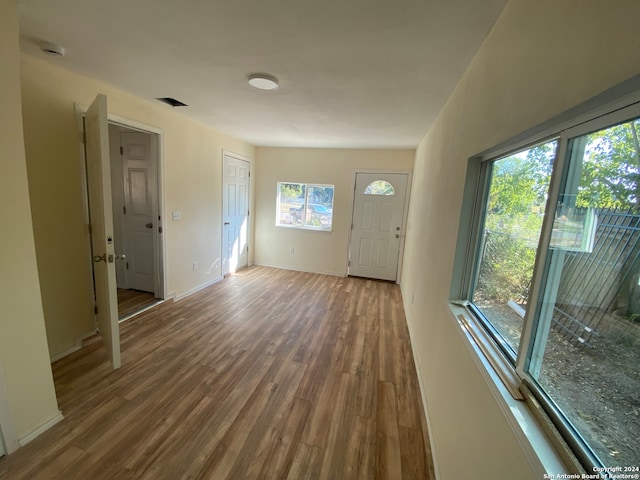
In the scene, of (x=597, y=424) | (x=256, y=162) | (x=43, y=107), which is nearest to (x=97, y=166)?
(x=43, y=107)

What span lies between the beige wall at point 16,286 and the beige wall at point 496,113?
2259mm

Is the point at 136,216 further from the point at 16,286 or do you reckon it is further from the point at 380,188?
the point at 380,188

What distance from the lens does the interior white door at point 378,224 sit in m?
4.50

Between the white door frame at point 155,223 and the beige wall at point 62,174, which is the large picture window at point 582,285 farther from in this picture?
the white door frame at point 155,223

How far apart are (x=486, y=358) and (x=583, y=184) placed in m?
0.73

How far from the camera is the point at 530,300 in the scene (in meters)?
0.91

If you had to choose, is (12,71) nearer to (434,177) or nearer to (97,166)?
(97,166)

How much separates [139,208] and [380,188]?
3646 millimetres

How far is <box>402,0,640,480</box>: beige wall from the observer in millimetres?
614

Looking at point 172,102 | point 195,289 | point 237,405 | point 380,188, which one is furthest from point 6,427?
point 380,188

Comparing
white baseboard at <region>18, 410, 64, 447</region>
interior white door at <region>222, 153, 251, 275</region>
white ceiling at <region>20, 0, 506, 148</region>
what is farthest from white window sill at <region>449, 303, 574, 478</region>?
interior white door at <region>222, 153, 251, 275</region>

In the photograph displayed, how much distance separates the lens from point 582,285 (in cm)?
72

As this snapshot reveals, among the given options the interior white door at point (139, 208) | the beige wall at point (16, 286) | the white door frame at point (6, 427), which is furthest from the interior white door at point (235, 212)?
the white door frame at point (6, 427)

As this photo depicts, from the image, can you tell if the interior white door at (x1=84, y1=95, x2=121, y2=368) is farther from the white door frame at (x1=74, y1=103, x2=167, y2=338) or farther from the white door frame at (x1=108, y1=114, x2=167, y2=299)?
the white door frame at (x1=108, y1=114, x2=167, y2=299)
